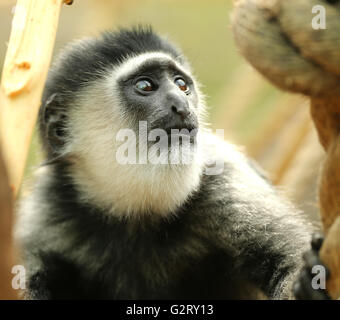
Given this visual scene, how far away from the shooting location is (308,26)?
124 centimetres

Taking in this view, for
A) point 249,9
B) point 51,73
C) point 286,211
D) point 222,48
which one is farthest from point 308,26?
point 222,48

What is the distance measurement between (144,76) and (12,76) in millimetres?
1345

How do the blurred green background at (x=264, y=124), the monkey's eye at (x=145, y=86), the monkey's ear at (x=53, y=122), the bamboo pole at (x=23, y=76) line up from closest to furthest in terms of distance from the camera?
the bamboo pole at (x=23, y=76), the monkey's eye at (x=145, y=86), the monkey's ear at (x=53, y=122), the blurred green background at (x=264, y=124)

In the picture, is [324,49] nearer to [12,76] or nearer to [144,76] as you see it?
[12,76]

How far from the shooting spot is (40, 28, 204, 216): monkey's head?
261 cm

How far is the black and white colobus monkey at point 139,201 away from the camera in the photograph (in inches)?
103

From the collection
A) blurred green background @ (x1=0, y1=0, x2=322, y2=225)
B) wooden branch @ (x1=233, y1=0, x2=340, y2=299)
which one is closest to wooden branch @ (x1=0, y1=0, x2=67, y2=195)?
wooden branch @ (x1=233, y1=0, x2=340, y2=299)

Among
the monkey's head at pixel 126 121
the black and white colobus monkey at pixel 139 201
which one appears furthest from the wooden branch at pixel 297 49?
the monkey's head at pixel 126 121

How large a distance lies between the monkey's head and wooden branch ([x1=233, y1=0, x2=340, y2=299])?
1207 millimetres

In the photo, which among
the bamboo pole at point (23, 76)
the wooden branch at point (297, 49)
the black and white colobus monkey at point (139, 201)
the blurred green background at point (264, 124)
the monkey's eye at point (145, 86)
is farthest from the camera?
the blurred green background at point (264, 124)

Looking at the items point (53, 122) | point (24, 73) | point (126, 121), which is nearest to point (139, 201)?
point (126, 121)

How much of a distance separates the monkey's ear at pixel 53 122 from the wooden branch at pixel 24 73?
1.29 m

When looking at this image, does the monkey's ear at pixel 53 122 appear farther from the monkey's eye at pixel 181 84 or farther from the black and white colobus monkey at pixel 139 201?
the monkey's eye at pixel 181 84
